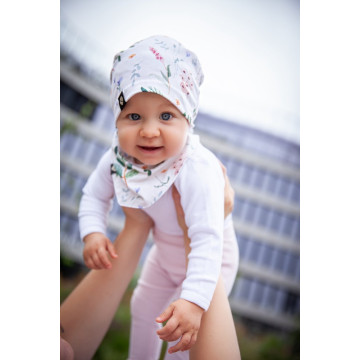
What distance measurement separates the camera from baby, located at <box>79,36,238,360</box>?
2.08 ft

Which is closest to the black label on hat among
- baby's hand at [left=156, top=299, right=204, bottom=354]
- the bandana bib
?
the bandana bib

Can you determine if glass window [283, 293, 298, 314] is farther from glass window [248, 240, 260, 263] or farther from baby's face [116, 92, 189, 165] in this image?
baby's face [116, 92, 189, 165]

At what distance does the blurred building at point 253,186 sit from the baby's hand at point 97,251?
109 mm

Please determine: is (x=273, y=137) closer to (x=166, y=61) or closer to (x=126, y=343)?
(x=166, y=61)

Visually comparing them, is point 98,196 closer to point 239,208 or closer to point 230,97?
point 230,97

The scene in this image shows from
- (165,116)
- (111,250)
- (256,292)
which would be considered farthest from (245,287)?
(165,116)

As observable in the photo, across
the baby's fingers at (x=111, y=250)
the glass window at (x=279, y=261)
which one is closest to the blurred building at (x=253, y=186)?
the glass window at (x=279, y=261)

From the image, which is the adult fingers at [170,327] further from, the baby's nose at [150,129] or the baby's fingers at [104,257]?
the baby's nose at [150,129]

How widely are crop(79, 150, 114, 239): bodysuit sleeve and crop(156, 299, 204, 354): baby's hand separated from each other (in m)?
0.25
